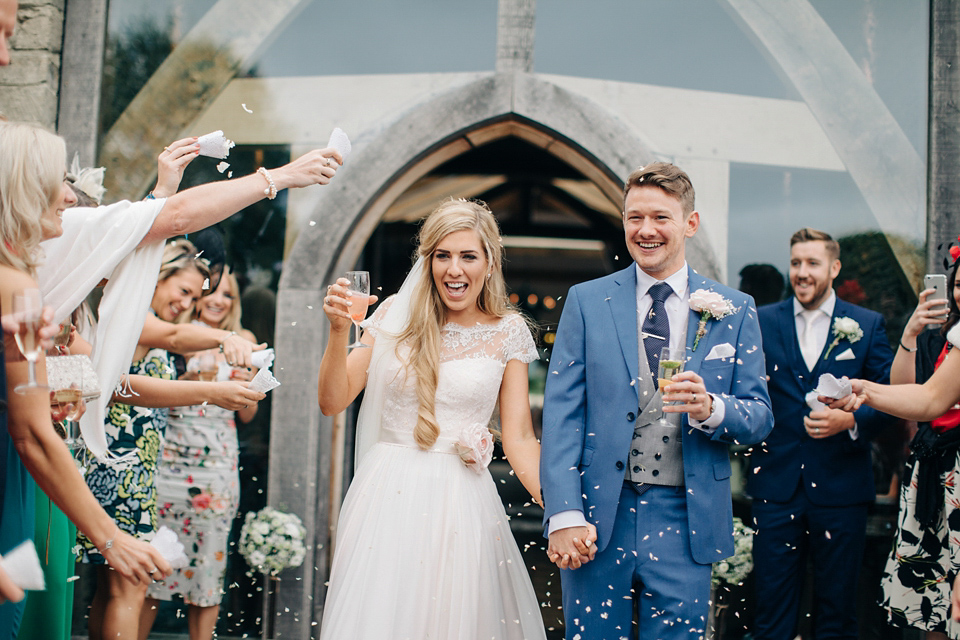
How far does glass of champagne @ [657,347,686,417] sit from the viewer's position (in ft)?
7.50

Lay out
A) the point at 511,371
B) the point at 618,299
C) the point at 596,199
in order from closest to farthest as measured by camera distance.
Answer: the point at 618,299 < the point at 511,371 < the point at 596,199

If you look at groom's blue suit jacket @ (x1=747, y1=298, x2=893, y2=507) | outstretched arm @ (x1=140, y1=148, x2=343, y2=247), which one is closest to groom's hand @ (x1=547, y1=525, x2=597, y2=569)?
outstretched arm @ (x1=140, y1=148, x2=343, y2=247)

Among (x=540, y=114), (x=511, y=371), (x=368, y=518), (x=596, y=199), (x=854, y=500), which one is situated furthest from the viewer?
(x=596, y=199)

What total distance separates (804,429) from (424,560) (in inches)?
87.4

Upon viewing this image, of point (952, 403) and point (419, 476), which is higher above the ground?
point (952, 403)

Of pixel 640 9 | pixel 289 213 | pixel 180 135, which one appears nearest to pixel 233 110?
pixel 180 135

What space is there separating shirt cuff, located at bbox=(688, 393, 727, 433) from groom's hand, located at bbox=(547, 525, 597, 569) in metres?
0.48

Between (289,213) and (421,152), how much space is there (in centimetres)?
94

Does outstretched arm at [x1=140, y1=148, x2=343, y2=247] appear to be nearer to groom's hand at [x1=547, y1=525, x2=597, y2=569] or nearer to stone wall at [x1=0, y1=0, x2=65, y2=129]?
groom's hand at [x1=547, y1=525, x2=597, y2=569]

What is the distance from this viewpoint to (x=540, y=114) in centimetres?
469

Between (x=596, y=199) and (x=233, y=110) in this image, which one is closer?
(x=233, y=110)

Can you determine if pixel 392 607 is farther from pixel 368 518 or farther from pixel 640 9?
pixel 640 9

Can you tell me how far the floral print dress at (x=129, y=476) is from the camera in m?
3.50

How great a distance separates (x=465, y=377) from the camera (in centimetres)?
303
